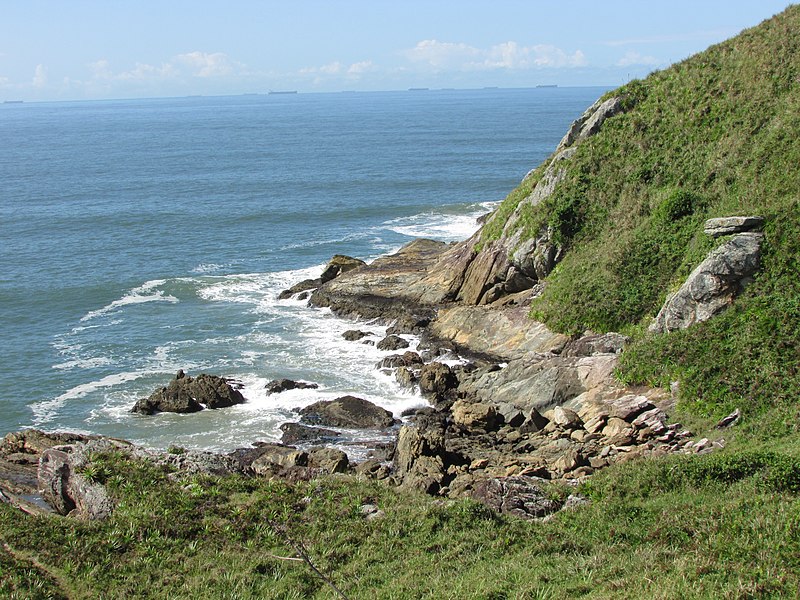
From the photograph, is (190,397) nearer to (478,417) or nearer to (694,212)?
(478,417)

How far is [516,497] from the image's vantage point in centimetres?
2128

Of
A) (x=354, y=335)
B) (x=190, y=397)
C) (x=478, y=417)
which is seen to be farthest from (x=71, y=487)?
(x=354, y=335)

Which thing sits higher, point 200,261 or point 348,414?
point 200,261

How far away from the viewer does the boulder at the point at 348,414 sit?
108ft

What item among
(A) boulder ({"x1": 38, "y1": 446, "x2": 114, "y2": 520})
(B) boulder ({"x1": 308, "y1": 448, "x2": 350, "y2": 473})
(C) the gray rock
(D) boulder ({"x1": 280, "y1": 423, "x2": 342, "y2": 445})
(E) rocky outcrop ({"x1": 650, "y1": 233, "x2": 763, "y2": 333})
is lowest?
(D) boulder ({"x1": 280, "y1": 423, "x2": 342, "y2": 445})

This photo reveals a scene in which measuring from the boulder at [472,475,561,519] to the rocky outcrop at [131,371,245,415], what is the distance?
1662 centimetres

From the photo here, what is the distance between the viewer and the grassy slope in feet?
51.1

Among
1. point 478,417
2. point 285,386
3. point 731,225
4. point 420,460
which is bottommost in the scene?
point 285,386

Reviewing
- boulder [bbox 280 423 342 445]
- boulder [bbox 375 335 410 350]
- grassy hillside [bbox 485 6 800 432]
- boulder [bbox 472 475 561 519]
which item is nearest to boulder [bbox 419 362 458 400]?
boulder [bbox 280 423 342 445]

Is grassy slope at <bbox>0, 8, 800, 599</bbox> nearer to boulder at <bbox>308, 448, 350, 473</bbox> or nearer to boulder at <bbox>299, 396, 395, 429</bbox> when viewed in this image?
boulder at <bbox>308, 448, 350, 473</bbox>

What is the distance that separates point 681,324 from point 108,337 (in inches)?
1315

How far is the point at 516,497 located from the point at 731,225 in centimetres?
1718

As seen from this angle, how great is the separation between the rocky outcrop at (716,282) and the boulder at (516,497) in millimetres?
11493

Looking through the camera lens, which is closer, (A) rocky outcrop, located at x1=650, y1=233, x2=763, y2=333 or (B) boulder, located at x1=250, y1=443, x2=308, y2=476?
(B) boulder, located at x1=250, y1=443, x2=308, y2=476
